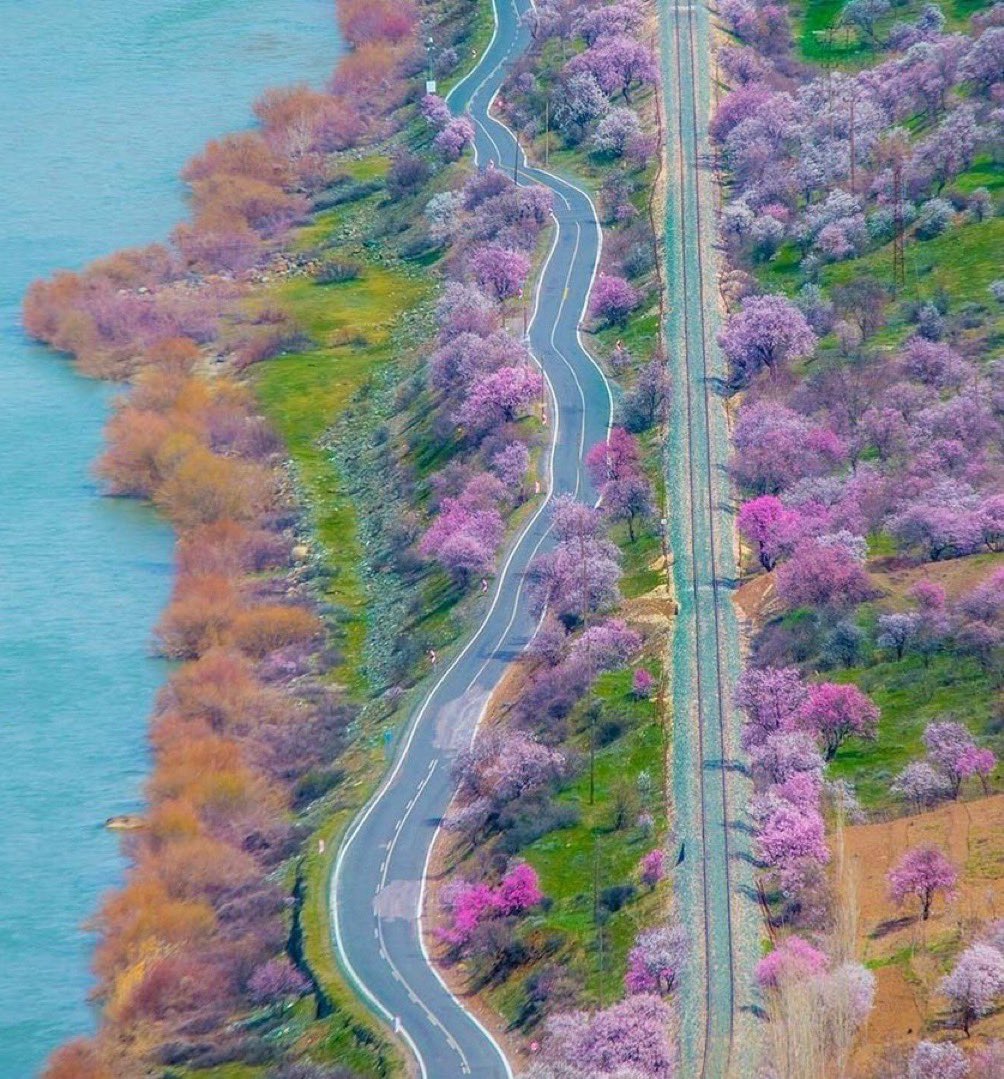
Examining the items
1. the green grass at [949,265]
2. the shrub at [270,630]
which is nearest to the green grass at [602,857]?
the shrub at [270,630]

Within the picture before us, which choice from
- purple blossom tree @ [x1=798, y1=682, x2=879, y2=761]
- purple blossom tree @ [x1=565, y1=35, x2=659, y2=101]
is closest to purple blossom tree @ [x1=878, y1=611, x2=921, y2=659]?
purple blossom tree @ [x1=798, y1=682, x2=879, y2=761]

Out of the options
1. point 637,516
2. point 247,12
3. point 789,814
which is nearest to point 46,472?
point 637,516

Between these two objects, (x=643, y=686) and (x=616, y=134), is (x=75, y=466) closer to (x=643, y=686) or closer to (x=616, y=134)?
(x=616, y=134)

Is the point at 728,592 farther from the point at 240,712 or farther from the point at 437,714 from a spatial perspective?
the point at 240,712

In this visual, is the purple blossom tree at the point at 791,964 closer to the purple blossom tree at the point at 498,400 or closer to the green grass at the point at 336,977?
the green grass at the point at 336,977

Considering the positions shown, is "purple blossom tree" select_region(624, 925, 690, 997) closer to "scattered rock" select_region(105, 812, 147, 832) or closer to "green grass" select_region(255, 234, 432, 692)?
"scattered rock" select_region(105, 812, 147, 832)

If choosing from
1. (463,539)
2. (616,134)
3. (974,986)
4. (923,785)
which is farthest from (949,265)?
(974,986)
